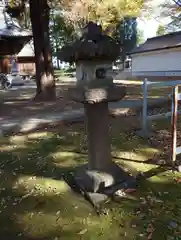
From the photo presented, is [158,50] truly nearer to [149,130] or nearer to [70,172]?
[149,130]

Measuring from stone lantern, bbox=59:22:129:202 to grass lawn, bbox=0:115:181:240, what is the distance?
0.35m

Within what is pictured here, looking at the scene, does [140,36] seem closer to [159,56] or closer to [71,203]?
[159,56]

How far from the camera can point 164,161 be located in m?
4.36

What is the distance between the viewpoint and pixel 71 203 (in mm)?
3270

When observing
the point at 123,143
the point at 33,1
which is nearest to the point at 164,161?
the point at 123,143

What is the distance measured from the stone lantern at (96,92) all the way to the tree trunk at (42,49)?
283 inches

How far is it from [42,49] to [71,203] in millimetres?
8124

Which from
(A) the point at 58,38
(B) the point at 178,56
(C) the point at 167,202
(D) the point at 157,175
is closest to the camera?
(C) the point at 167,202

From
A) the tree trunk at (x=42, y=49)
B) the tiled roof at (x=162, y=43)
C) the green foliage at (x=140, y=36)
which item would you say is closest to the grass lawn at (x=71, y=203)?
the tree trunk at (x=42, y=49)

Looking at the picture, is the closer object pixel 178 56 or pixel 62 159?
pixel 62 159

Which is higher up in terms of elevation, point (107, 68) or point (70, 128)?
point (107, 68)

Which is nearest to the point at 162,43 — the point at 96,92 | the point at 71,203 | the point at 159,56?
the point at 159,56

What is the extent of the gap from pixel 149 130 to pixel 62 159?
8.03ft

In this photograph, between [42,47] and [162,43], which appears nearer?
[42,47]
